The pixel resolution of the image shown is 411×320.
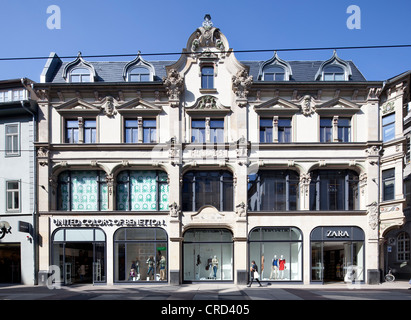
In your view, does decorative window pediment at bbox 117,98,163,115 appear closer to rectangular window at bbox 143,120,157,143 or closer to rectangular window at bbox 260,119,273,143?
rectangular window at bbox 143,120,157,143

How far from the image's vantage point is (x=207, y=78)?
2308 cm

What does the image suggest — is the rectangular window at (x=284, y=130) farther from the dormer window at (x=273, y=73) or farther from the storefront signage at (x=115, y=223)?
the storefront signage at (x=115, y=223)

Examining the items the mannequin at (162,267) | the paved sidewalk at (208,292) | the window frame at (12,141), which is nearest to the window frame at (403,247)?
the paved sidewalk at (208,292)

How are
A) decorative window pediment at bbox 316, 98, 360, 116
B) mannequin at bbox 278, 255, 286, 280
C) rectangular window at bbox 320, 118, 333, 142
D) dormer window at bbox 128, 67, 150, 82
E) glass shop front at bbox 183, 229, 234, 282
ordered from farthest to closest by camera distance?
dormer window at bbox 128, 67, 150, 82 → rectangular window at bbox 320, 118, 333, 142 → decorative window pediment at bbox 316, 98, 360, 116 → glass shop front at bbox 183, 229, 234, 282 → mannequin at bbox 278, 255, 286, 280

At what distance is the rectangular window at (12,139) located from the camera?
22.6m

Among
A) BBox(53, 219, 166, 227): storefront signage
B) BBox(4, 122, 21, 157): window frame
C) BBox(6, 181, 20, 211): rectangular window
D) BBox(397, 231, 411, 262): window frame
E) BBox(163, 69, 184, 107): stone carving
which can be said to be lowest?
BBox(397, 231, 411, 262): window frame

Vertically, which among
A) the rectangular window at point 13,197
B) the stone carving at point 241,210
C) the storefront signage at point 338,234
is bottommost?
the storefront signage at point 338,234

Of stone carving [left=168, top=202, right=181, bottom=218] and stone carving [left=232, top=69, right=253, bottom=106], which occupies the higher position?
stone carving [left=232, top=69, right=253, bottom=106]

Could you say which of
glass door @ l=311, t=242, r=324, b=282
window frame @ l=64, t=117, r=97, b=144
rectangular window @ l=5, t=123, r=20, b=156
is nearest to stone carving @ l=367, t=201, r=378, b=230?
glass door @ l=311, t=242, r=324, b=282

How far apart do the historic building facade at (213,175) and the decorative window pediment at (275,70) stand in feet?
4.57

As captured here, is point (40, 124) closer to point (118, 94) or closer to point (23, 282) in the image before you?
point (118, 94)

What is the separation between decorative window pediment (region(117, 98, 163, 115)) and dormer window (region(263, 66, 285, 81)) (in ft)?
25.7

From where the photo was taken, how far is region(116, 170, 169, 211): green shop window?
22438mm

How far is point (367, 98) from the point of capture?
22641 millimetres
